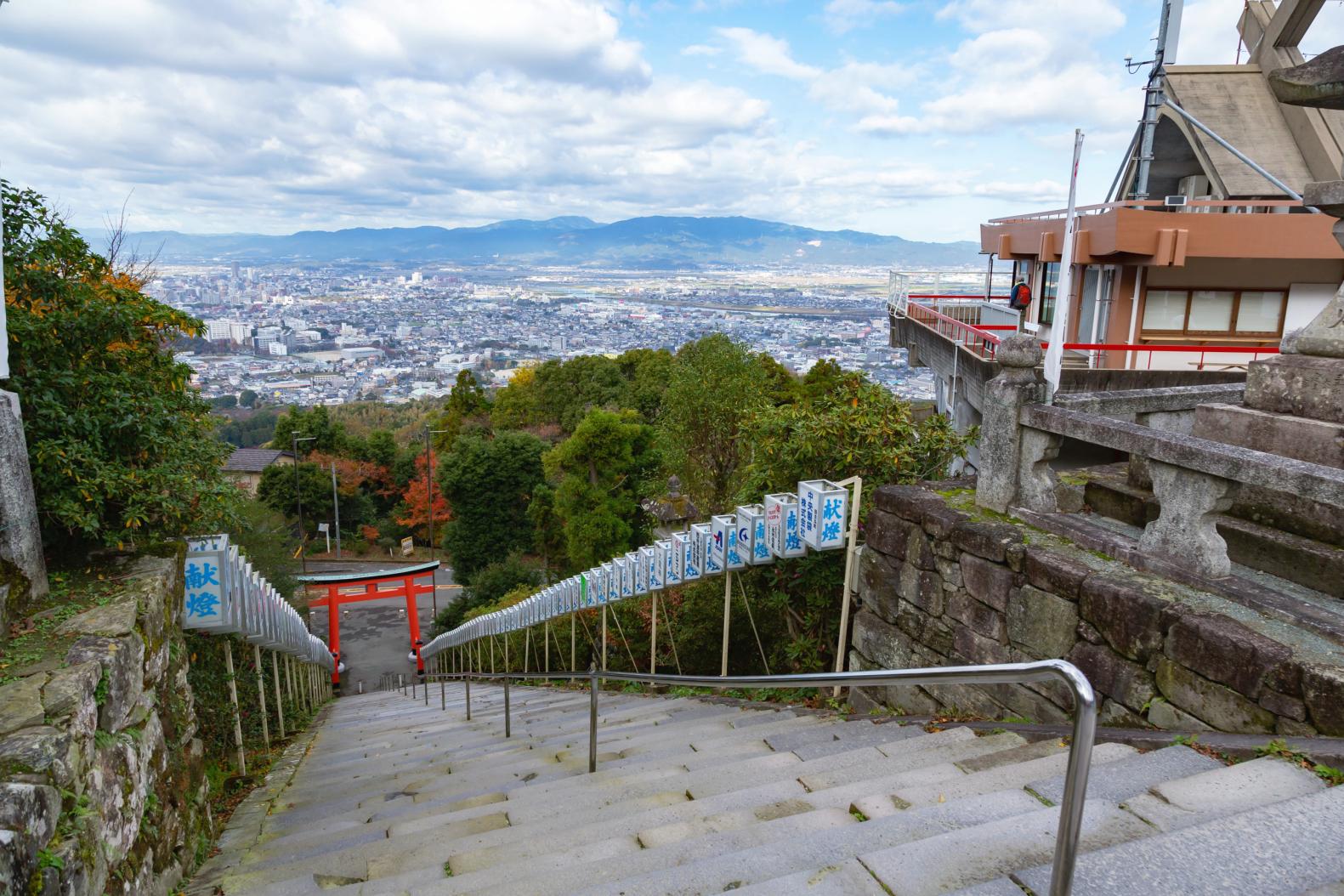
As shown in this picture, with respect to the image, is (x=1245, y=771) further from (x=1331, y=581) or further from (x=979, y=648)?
(x=979, y=648)

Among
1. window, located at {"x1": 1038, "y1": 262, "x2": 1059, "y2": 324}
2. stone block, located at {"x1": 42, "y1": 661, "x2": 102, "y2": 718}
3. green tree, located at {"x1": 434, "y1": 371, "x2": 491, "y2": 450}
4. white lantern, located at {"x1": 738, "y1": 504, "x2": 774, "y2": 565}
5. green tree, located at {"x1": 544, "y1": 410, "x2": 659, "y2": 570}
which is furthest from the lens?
green tree, located at {"x1": 434, "y1": 371, "x2": 491, "y2": 450}

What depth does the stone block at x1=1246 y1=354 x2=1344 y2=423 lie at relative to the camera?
14.6 ft

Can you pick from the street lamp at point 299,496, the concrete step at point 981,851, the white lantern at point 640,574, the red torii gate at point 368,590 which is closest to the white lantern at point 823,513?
the white lantern at point 640,574

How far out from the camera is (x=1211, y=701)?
343 centimetres

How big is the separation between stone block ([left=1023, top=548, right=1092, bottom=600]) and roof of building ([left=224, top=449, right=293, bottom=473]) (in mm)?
35925

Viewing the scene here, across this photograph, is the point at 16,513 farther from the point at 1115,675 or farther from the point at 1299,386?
the point at 1299,386

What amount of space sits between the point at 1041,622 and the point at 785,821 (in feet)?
7.11

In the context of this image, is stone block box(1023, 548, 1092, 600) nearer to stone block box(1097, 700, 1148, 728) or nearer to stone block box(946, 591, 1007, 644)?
stone block box(946, 591, 1007, 644)

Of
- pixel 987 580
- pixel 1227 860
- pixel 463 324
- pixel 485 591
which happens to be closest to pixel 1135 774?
pixel 1227 860

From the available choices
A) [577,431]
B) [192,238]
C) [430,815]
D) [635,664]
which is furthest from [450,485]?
[192,238]

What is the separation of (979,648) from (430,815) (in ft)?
11.0

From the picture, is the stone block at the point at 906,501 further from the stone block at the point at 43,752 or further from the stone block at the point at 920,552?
the stone block at the point at 43,752

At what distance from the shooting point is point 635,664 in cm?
1193

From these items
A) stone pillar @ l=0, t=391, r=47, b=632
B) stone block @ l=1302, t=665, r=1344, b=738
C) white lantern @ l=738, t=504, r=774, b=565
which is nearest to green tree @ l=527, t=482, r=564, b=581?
white lantern @ l=738, t=504, r=774, b=565
